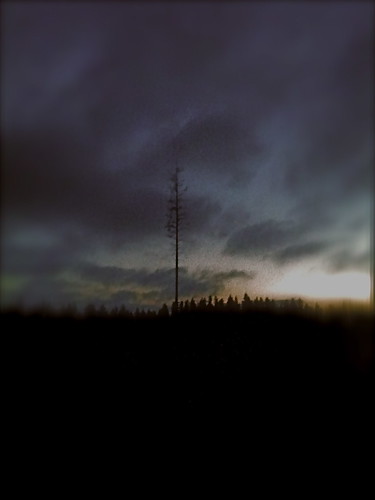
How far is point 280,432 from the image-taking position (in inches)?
444

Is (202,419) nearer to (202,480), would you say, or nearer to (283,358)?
(202,480)

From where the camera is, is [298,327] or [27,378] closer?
[27,378]

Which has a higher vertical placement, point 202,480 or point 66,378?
point 66,378

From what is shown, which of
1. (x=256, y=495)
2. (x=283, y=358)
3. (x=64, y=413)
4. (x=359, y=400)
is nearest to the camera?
(x=256, y=495)

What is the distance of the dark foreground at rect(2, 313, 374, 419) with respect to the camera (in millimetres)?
11852

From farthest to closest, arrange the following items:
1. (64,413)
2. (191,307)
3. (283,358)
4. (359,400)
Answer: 1. (191,307)
2. (283,358)
3. (64,413)
4. (359,400)

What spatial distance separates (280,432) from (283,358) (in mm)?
2295

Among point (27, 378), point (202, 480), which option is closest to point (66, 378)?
point (27, 378)

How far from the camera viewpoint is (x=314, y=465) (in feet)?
34.2

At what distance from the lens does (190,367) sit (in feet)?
45.5

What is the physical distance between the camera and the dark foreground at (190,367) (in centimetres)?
1185

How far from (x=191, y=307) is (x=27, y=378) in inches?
228

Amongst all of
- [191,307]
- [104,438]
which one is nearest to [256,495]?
[104,438]

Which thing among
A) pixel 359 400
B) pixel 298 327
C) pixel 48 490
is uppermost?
pixel 298 327
